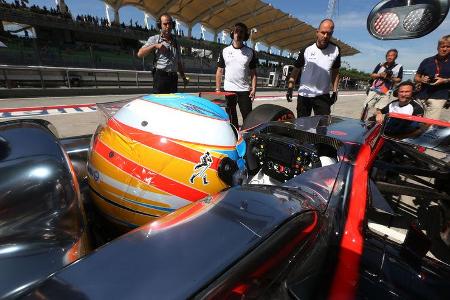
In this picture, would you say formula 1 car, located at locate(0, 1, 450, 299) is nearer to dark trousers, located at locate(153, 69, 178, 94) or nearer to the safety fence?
dark trousers, located at locate(153, 69, 178, 94)

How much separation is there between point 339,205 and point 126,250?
3.05ft

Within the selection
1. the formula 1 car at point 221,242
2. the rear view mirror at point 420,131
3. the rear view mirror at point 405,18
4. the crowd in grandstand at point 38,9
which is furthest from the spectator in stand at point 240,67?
the crowd in grandstand at point 38,9

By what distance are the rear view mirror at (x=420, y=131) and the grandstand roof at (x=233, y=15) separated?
28.8 meters

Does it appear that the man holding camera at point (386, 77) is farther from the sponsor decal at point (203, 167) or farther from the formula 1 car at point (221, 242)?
the sponsor decal at point (203, 167)

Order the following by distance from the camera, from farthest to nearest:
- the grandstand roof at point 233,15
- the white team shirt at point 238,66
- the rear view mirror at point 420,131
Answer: the grandstand roof at point 233,15
the white team shirt at point 238,66
the rear view mirror at point 420,131

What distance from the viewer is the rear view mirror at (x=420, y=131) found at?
1.52 meters

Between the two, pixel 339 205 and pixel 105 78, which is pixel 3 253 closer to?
pixel 339 205

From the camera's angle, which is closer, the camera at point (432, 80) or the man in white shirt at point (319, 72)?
the man in white shirt at point (319, 72)

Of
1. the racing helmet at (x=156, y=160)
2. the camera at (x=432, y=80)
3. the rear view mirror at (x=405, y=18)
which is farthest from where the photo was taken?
the camera at (x=432, y=80)

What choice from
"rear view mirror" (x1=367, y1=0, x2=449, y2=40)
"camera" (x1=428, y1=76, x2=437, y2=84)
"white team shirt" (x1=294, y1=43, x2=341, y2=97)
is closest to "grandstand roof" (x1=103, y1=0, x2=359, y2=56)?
"white team shirt" (x1=294, y1=43, x2=341, y2=97)

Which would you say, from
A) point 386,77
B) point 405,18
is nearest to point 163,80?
point 405,18

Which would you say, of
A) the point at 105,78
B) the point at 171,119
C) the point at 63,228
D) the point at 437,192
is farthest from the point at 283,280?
the point at 105,78

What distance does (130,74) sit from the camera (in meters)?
12.9

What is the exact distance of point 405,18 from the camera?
2.07 metres
